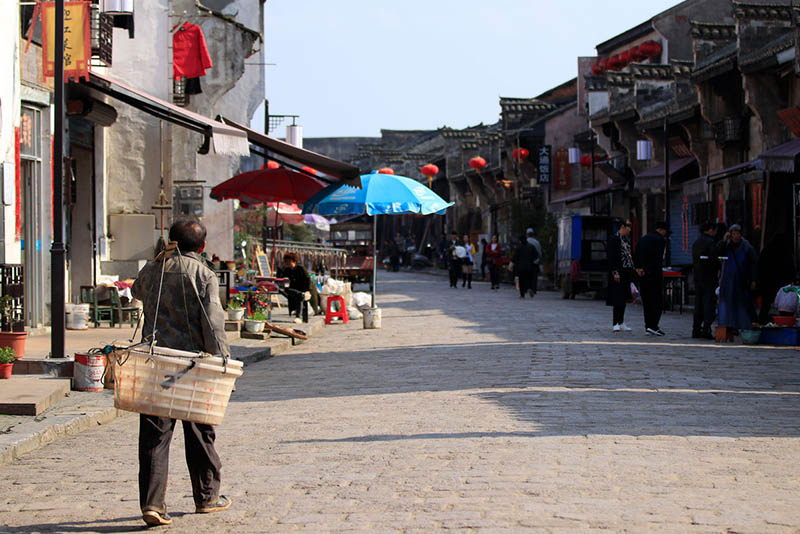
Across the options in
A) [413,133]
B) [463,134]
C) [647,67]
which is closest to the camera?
[647,67]

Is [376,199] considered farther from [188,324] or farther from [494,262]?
[494,262]

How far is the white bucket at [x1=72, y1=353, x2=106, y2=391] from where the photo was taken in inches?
416

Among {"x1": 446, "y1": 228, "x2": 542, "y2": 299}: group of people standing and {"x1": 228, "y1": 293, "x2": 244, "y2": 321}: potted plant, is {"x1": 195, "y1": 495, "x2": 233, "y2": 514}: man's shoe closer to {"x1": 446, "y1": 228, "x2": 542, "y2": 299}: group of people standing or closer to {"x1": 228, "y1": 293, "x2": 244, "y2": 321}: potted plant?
{"x1": 228, "y1": 293, "x2": 244, "y2": 321}: potted plant

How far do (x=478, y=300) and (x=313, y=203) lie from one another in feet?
33.6

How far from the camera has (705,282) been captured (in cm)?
1667

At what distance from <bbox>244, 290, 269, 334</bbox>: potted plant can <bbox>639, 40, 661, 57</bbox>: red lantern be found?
26.3 m

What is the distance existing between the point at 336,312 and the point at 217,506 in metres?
16.1

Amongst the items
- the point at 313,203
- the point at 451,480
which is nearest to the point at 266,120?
the point at 313,203

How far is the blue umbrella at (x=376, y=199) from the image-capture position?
61.0ft

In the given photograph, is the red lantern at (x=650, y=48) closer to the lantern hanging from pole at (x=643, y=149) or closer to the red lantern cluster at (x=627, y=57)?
the red lantern cluster at (x=627, y=57)

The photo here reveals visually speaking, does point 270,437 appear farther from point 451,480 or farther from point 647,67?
point 647,67

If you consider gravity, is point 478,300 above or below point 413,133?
below

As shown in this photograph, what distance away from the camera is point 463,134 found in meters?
64.8

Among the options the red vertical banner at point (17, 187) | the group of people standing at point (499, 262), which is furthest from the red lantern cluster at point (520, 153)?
the red vertical banner at point (17, 187)
